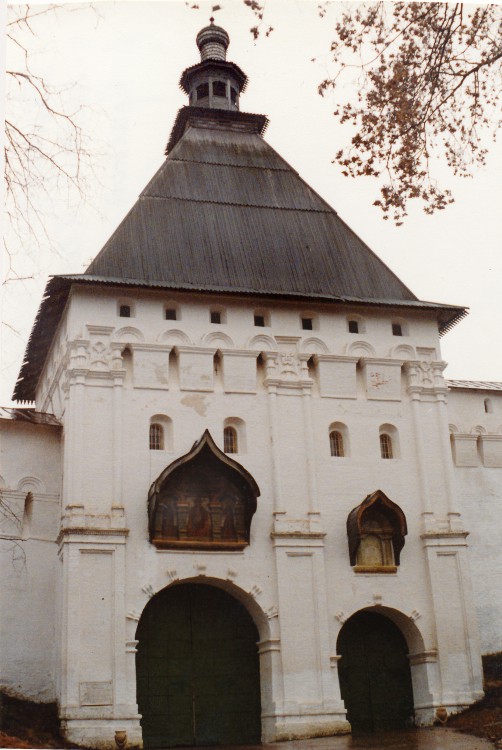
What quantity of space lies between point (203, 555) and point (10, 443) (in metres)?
3.37

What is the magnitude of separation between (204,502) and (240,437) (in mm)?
1177

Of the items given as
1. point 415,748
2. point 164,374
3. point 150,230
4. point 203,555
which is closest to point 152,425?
point 164,374

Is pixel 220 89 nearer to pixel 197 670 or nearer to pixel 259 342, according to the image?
pixel 259 342

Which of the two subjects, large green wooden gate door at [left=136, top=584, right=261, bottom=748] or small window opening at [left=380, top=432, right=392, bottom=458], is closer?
large green wooden gate door at [left=136, top=584, right=261, bottom=748]

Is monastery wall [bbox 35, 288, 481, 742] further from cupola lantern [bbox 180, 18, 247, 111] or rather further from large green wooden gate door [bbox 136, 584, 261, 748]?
cupola lantern [bbox 180, 18, 247, 111]

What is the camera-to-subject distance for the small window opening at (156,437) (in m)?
14.3

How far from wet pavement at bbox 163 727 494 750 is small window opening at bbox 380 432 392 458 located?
13.0ft

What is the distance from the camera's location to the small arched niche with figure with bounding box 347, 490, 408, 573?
14.3 meters

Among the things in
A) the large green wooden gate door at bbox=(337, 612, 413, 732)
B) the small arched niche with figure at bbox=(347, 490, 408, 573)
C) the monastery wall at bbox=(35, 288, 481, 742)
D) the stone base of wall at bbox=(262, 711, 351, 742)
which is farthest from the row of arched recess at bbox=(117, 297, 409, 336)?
the stone base of wall at bbox=(262, 711, 351, 742)

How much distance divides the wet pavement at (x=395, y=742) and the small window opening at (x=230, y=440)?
4.04m

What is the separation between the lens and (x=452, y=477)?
15.0 meters

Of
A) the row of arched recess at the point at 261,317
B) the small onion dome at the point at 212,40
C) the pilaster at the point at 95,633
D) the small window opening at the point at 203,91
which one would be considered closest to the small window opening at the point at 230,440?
the row of arched recess at the point at 261,317

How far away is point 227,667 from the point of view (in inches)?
543

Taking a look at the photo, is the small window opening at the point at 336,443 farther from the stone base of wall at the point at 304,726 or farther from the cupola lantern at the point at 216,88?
the cupola lantern at the point at 216,88
